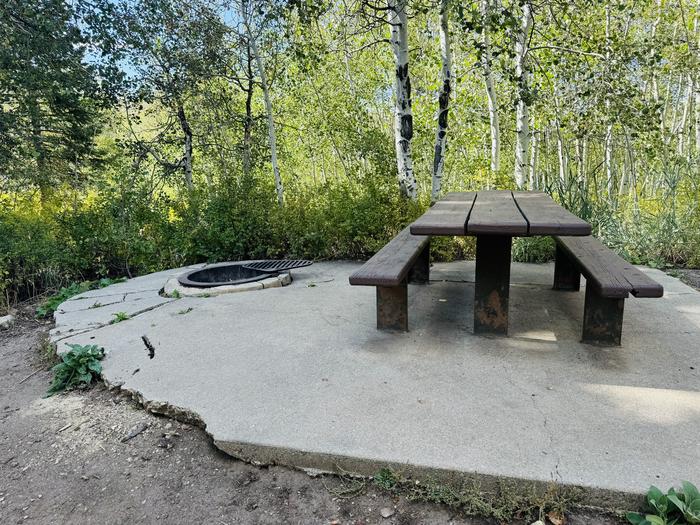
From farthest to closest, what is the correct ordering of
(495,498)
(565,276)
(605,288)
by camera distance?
1. (565,276)
2. (605,288)
3. (495,498)

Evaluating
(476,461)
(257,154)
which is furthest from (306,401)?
(257,154)

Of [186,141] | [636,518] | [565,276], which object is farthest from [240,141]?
[636,518]

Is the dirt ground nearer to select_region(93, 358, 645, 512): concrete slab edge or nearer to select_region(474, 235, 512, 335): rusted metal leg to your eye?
select_region(93, 358, 645, 512): concrete slab edge

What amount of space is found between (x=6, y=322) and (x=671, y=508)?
4548mm

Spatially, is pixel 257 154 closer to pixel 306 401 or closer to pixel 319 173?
pixel 306 401

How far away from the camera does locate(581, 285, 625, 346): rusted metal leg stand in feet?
7.66

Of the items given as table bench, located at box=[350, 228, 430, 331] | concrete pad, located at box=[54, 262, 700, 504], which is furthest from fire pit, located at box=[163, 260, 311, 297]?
table bench, located at box=[350, 228, 430, 331]

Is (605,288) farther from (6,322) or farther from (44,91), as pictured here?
(44,91)

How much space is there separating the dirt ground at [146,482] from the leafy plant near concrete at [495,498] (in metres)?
0.03

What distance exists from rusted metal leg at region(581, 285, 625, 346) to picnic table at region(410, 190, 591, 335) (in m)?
0.43

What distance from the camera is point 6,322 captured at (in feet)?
12.1

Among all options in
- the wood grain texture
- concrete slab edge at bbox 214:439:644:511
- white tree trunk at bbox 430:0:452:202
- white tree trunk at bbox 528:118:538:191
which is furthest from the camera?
white tree trunk at bbox 528:118:538:191

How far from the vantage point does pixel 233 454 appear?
166 centimetres

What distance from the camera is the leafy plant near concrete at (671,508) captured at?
119cm
